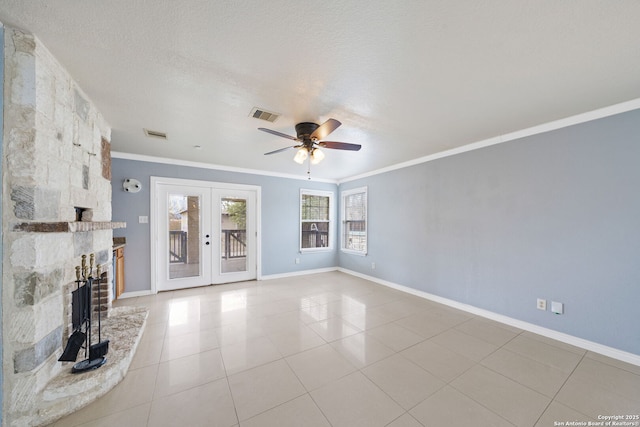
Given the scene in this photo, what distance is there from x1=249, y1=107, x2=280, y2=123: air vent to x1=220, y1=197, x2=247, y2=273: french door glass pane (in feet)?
9.16

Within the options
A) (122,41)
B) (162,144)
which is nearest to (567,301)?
(122,41)

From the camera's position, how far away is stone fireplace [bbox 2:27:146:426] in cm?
143

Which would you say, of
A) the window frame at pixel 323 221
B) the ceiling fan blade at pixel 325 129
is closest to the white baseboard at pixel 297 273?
the window frame at pixel 323 221

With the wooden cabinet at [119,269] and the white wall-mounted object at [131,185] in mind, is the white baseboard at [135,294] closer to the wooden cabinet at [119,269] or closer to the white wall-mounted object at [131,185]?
the wooden cabinet at [119,269]

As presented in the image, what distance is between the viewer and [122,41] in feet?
5.01

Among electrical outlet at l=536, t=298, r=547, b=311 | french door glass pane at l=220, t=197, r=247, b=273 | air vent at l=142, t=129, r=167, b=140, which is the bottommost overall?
electrical outlet at l=536, t=298, r=547, b=311

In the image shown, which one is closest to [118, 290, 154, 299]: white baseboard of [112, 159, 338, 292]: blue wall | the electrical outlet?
[112, 159, 338, 292]: blue wall

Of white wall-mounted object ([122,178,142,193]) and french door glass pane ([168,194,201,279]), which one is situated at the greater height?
white wall-mounted object ([122,178,142,193])

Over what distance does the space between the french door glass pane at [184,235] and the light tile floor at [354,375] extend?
48.1 inches

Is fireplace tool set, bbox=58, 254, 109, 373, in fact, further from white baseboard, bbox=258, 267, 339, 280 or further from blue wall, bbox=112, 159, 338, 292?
white baseboard, bbox=258, 267, 339, 280

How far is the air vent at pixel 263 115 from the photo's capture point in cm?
246

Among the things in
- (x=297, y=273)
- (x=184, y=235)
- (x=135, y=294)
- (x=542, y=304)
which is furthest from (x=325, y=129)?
(x=135, y=294)

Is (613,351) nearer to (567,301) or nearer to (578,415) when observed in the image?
(567,301)

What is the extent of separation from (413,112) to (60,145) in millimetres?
3107
